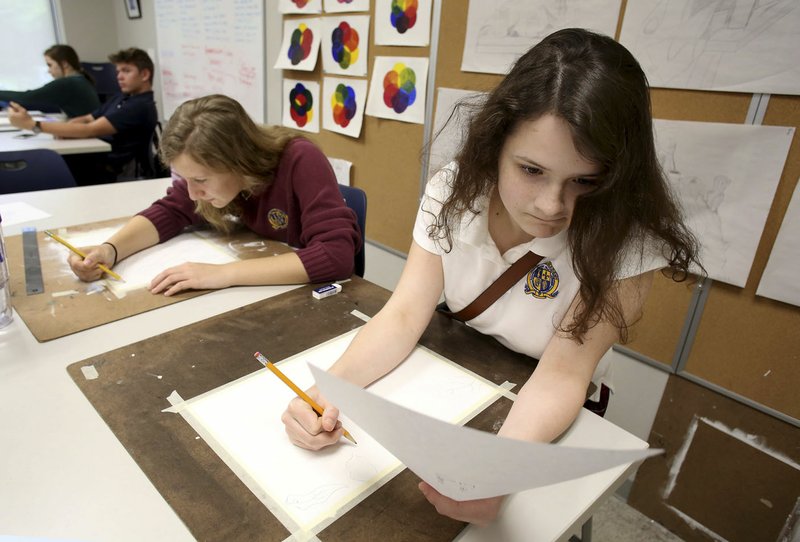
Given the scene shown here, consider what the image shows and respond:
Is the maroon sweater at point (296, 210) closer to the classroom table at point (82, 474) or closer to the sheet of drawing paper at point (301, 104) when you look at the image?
the classroom table at point (82, 474)

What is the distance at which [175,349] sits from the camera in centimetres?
78

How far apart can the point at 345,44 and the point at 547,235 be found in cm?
166

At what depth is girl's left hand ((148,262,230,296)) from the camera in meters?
0.98

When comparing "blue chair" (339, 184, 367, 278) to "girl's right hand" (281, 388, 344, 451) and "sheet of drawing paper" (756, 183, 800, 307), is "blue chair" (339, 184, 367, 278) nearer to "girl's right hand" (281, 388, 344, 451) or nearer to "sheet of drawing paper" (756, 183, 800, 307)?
"girl's right hand" (281, 388, 344, 451)

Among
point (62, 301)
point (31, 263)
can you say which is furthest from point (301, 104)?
point (62, 301)

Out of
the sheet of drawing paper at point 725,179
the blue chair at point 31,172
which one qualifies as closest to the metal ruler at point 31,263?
the blue chair at point 31,172

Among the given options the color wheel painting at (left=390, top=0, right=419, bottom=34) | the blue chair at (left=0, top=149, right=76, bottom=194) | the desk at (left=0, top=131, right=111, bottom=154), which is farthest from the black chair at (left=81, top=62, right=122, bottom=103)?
the color wheel painting at (left=390, top=0, right=419, bottom=34)

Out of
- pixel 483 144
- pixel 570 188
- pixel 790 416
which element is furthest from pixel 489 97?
pixel 790 416

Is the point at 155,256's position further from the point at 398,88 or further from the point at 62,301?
the point at 398,88

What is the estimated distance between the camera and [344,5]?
2006mm

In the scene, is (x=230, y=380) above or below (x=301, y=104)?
below

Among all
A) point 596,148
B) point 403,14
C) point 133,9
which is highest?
point 133,9

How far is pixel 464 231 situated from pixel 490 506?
1.60ft

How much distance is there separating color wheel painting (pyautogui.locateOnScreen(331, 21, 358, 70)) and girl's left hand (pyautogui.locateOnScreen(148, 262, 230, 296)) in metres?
1.37
